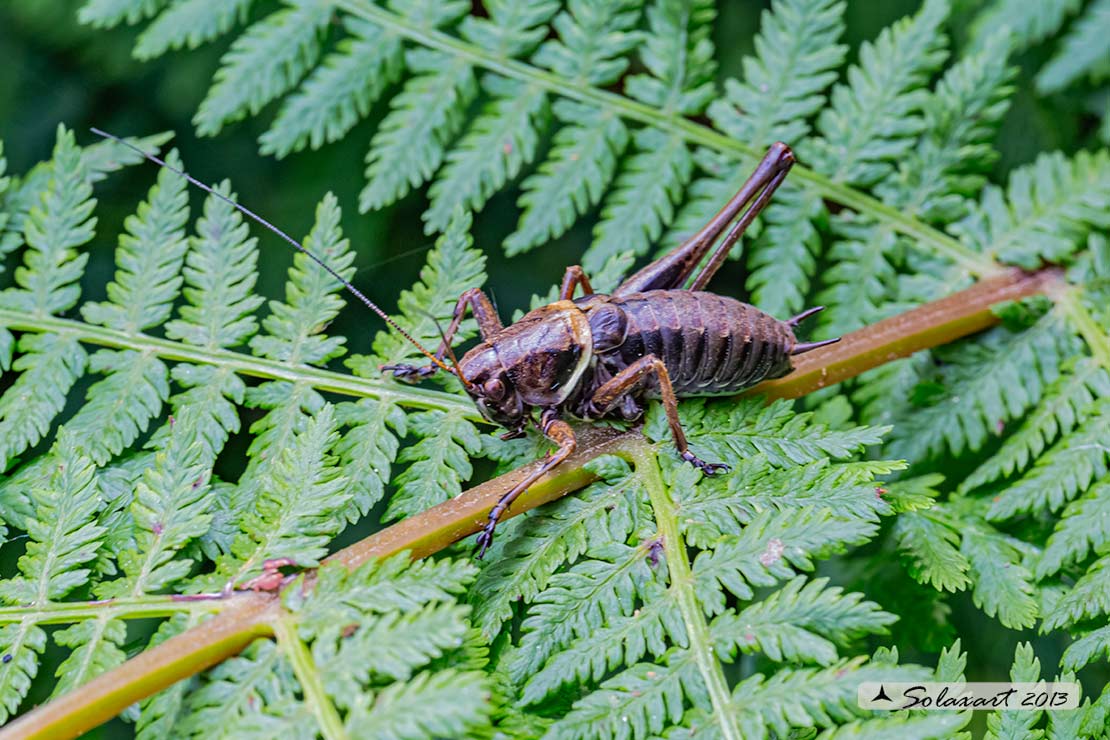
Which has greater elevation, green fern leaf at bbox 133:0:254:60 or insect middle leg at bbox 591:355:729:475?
green fern leaf at bbox 133:0:254:60

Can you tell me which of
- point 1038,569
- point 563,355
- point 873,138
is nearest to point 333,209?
point 563,355

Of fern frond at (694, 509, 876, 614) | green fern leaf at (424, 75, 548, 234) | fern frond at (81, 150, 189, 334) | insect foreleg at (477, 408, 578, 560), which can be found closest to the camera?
fern frond at (694, 509, 876, 614)

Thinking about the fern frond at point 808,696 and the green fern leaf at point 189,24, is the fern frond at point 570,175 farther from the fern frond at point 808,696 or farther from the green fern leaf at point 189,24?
the fern frond at point 808,696

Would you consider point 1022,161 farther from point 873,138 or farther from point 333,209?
point 333,209

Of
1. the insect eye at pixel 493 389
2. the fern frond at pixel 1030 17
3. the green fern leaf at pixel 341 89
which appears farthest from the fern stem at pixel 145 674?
the fern frond at pixel 1030 17

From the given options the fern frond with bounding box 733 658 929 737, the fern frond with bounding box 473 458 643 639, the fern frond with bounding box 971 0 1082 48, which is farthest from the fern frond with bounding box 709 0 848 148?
the fern frond with bounding box 733 658 929 737

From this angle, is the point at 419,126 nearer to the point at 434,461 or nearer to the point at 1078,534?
the point at 434,461

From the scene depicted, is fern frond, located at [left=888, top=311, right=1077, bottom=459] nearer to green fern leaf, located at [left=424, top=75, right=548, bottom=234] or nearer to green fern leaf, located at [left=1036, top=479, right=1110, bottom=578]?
green fern leaf, located at [left=1036, top=479, right=1110, bottom=578]
